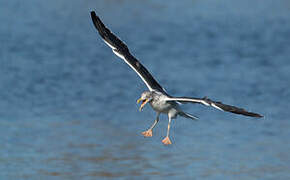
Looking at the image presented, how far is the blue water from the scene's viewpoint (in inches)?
760

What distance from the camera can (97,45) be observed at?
33.9 meters

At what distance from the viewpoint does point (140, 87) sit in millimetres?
26875

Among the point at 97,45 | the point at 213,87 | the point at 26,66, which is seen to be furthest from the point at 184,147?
the point at 97,45

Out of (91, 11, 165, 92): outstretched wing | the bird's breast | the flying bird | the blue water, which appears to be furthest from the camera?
the blue water

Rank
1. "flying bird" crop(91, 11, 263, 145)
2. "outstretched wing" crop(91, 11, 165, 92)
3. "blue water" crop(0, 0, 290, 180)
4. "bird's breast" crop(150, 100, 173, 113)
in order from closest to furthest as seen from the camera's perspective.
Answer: "flying bird" crop(91, 11, 263, 145) → "bird's breast" crop(150, 100, 173, 113) → "outstretched wing" crop(91, 11, 165, 92) → "blue water" crop(0, 0, 290, 180)

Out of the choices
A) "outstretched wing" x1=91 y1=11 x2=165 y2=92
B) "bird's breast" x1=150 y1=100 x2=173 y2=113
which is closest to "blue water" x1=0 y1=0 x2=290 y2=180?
"outstretched wing" x1=91 y1=11 x2=165 y2=92

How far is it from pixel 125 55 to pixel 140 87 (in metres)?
11.8

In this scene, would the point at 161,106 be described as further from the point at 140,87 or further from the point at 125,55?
the point at 140,87

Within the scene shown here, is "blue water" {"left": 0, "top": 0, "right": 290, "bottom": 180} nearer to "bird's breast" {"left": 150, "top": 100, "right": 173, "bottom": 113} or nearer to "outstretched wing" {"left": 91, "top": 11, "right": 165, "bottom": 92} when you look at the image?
"outstretched wing" {"left": 91, "top": 11, "right": 165, "bottom": 92}

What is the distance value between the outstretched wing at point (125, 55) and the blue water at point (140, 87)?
12.3 feet

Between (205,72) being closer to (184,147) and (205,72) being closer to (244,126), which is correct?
(244,126)

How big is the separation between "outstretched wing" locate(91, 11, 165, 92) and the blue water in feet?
12.3

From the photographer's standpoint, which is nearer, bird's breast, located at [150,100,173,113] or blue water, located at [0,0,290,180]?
bird's breast, located at [150,100,173,113]

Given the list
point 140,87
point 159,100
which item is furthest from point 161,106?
point 140,87
